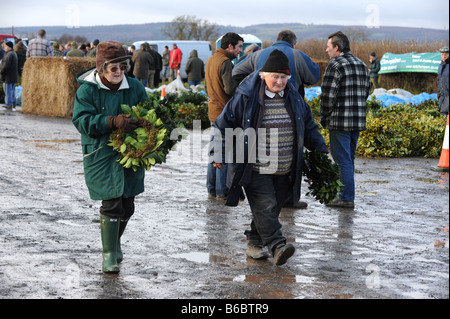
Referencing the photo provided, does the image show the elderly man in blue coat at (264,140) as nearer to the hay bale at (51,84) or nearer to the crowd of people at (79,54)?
the hay bale at (51,84)

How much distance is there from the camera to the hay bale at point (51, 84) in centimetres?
2036

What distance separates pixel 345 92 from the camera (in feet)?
29.5

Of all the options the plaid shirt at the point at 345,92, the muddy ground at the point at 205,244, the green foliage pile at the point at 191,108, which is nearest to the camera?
the muddy ground at the point at 205,244

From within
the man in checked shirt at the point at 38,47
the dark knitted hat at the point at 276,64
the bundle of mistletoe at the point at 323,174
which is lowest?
the bundle of mistletoe at the point at 323,174

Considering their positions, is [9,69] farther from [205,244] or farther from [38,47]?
[205,244]

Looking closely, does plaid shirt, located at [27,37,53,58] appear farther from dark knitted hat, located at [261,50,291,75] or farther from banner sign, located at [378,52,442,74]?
dark knitted hat, located at [261,50,291,75]

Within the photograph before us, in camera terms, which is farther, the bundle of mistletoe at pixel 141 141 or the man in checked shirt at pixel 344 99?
the man in checked shirt at pixel 344 99

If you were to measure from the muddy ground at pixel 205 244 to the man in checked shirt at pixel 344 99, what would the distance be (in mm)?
498

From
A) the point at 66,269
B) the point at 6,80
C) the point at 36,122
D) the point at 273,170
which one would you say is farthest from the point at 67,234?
the point at 6,80

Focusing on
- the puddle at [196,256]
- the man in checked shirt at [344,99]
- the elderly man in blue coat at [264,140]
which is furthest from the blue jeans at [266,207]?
the man in checked shirt at [344,99]

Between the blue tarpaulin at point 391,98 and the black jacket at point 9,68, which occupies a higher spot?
the black jacket at point 9,68

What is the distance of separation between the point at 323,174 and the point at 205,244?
130 cm

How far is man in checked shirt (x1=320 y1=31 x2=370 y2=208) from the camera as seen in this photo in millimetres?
8914
